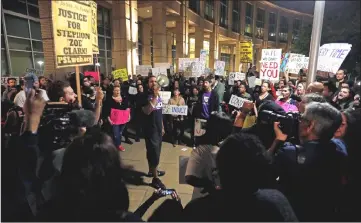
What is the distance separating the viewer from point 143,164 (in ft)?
17.4

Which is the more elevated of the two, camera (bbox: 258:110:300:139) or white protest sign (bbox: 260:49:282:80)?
white protest sign (bbox: 260:49:282:80)

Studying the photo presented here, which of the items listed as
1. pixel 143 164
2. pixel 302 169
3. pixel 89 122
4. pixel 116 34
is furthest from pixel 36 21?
pixel 302 169

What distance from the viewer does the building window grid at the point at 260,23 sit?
34.6 m

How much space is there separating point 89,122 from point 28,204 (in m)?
0.92

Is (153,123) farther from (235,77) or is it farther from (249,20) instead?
(249,20)

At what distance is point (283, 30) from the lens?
39844mm

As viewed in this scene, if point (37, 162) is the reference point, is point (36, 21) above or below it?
above

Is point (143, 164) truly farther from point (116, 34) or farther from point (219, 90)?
point (116, 34)

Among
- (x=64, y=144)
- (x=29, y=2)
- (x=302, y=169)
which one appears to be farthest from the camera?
(x=29, y=2)

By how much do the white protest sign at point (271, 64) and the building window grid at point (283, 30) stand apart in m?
37.2

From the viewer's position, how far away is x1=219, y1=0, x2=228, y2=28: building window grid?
1058 inches

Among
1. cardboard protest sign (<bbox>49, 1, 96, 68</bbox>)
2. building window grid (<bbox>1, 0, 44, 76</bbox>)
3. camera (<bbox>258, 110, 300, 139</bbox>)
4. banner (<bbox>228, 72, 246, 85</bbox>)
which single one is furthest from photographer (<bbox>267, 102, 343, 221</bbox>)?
building window grid (<bbox>1, 0, 44, 76</bbox>)

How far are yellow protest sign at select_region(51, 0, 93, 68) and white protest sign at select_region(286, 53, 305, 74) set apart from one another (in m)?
7.51

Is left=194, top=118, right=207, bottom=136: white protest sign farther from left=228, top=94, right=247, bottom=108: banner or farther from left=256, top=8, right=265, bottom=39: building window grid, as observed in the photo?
left=256, top=8, right=265, bottom=39: building window grid
